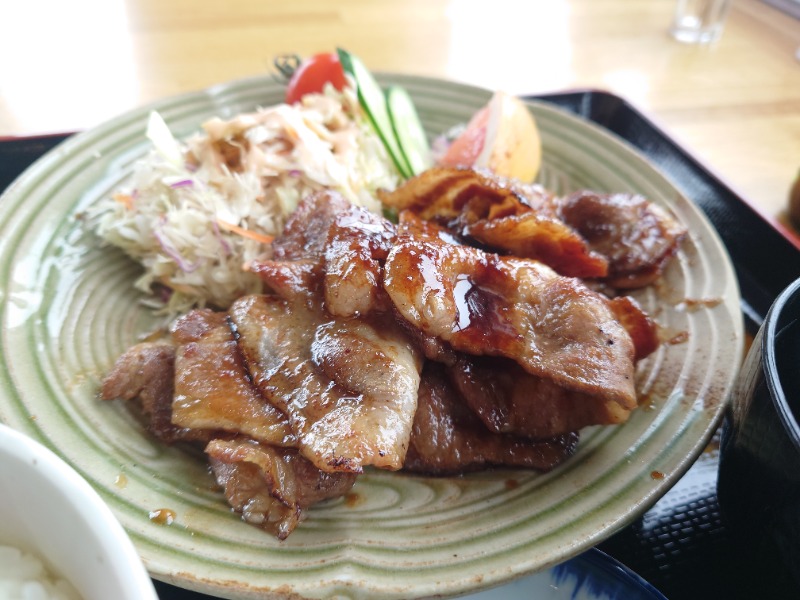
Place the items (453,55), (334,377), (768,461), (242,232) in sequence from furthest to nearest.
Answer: (453,55) → (242,232) → (334,377) → (768,461)

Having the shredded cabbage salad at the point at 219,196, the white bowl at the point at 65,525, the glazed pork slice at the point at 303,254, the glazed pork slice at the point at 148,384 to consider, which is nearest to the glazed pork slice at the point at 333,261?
the glazed pork slice at the point at 303,254

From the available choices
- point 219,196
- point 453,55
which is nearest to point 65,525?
point 219,196

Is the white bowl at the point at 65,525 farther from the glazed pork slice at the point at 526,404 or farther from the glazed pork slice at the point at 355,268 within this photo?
the glazed pork slice at the point at 526,404

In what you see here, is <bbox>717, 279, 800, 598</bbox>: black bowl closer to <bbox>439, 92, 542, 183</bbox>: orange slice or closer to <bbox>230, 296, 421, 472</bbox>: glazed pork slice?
<bbox>230, 296, 421, 472</bbox>: glazed pork slice

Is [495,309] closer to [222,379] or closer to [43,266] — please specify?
[222,379]

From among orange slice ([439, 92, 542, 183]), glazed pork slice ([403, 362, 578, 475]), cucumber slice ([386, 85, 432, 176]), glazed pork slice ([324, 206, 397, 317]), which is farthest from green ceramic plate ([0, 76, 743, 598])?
Answer: cucumber slice ([386, 85, 432, 176])

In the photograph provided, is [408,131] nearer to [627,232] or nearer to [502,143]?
[502,143]
